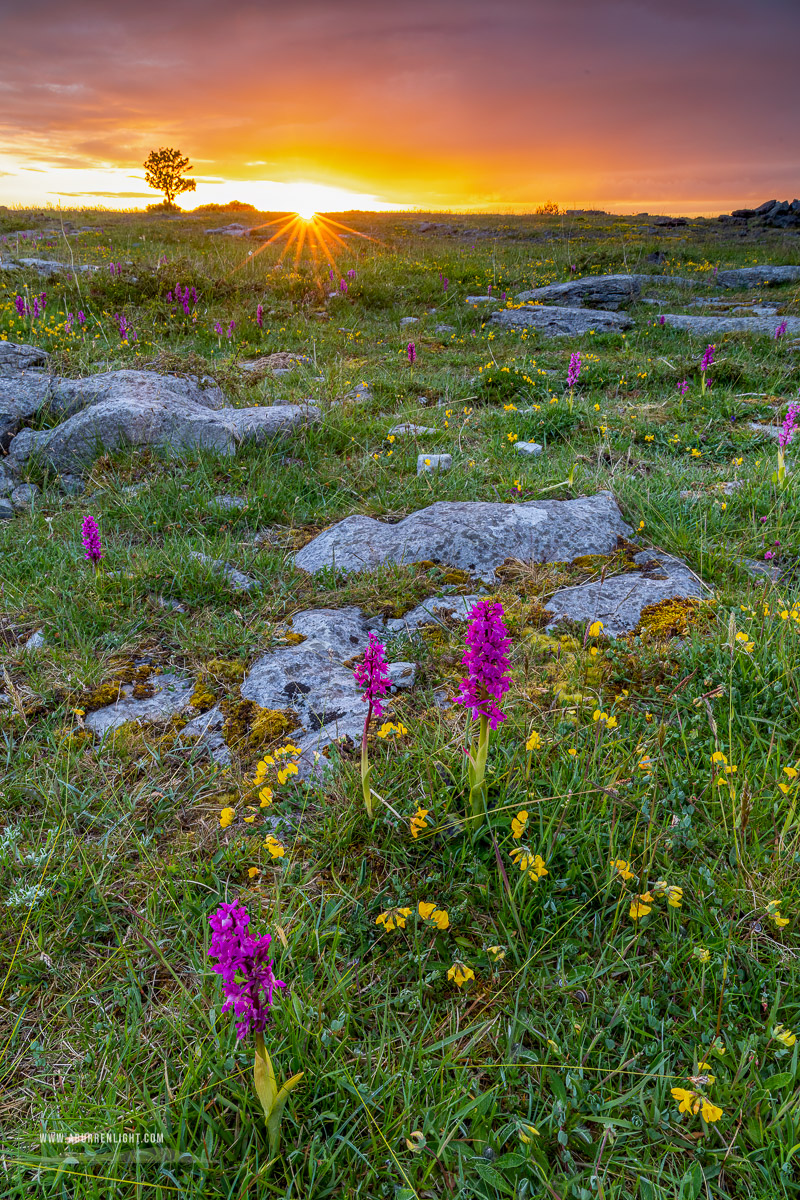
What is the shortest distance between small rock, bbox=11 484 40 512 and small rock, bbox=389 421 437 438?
12.2 feet

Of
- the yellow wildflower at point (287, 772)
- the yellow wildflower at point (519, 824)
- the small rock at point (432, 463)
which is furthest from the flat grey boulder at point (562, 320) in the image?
the yellow wildflower at point (519, 824)

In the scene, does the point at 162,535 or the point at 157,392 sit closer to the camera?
the point at 162,535

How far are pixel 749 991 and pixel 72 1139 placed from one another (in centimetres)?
202

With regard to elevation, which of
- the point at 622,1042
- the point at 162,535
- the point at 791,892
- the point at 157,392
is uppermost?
the point at 157,392

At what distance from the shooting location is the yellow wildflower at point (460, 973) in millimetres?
2082

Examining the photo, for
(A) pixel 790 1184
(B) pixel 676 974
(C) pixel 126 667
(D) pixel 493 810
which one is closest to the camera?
(A) pixel 790 1184

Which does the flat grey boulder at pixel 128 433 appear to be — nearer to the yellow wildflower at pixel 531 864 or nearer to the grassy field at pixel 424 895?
the grassy field at pixel 424 895

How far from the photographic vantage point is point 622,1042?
2.03 metres

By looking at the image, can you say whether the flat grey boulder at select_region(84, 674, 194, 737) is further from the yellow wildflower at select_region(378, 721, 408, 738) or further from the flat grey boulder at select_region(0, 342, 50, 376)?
the flat grey boulder at select_region(0, 342, 50, 376)

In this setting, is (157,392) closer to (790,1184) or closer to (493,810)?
(493,810)

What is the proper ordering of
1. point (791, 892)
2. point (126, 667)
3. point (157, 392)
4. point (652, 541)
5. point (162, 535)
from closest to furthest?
point (791, 892) < point (126, 667) < point (652, 541) < point (162, 535) < point (157, 392)

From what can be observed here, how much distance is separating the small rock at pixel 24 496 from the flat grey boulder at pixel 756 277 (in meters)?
22.0

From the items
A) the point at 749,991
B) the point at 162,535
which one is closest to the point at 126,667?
the point at 162,535

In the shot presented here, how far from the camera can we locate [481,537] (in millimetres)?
4887
